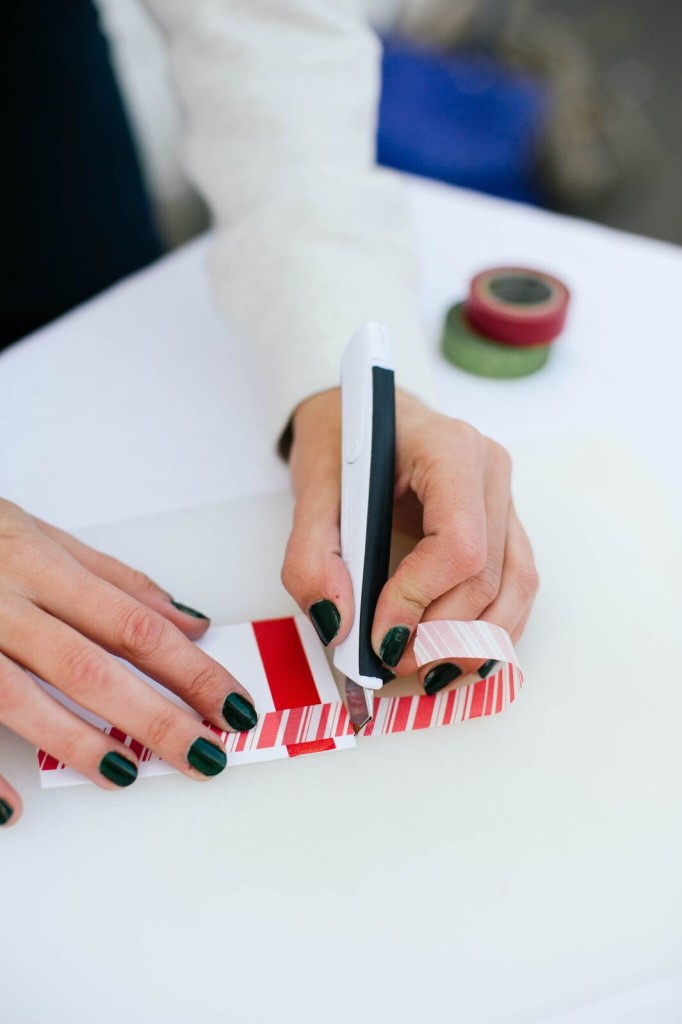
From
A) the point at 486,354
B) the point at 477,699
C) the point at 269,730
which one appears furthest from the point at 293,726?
the point at 486,354

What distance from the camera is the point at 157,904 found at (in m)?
0.45

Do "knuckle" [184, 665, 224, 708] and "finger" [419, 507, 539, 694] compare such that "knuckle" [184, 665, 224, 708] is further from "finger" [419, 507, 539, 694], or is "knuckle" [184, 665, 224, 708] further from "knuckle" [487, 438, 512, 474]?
"knuckle" [487, 438, 512, 474]

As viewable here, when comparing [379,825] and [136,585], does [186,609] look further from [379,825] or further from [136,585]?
[379,825]

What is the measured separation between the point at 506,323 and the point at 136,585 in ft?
1.45

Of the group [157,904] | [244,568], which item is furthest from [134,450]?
[157,904]

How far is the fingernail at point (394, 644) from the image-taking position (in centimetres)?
51

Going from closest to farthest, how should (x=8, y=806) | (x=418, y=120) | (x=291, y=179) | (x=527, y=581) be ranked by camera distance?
(x=8, y=806), (x=527, y=581), (x=291, y=179), (x=418, y=120)

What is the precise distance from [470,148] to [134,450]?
117 centimetres

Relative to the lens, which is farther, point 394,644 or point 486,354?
point 486,354

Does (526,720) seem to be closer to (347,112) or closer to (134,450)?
(134,450)

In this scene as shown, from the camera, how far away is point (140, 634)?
518 millimetres

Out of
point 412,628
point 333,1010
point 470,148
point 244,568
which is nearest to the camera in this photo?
point 333,1010

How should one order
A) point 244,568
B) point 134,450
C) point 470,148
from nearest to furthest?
1. point 244,568
2. point 134,450
3. point 470,148

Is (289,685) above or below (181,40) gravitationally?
below
